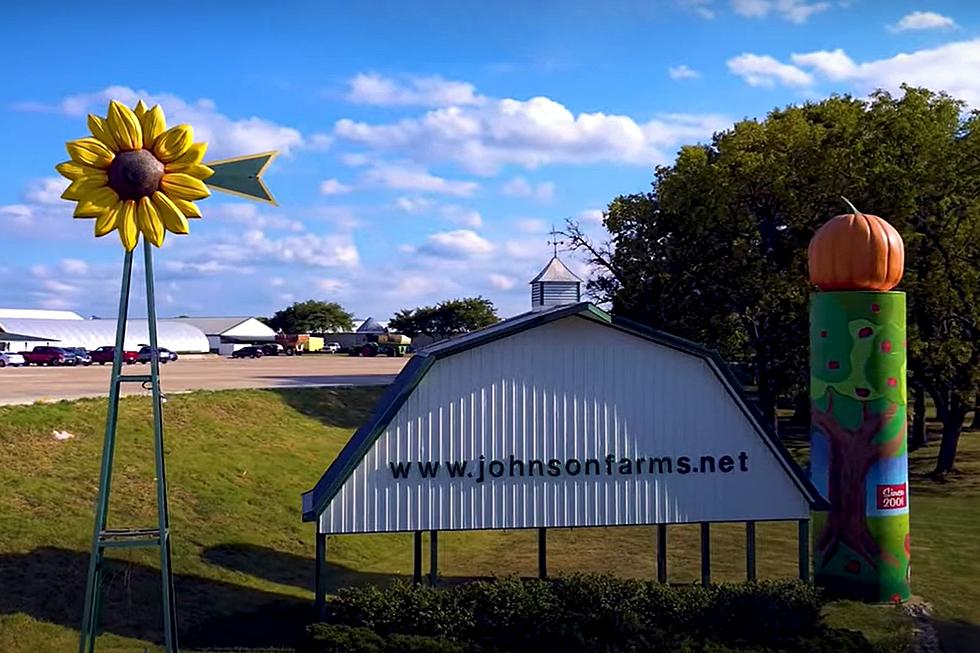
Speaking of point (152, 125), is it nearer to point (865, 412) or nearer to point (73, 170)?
point (73, 170)

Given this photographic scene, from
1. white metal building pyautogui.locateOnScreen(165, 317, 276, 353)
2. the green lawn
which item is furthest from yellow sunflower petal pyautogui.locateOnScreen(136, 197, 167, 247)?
white metal building pyautogui.locateOnScreen(165, 317, 276, 353)

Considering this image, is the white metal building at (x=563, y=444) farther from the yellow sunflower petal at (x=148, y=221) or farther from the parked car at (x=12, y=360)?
the parked car at (x=12, y=360)

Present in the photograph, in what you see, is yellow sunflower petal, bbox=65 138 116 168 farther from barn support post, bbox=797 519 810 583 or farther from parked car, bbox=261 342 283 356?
parked car, bbox=261 342 283 356

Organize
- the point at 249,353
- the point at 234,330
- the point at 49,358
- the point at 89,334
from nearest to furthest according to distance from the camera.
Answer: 1. the point at 49,358
2. the point at 249,353
3. the point at 89,334
4. the point at 234,330

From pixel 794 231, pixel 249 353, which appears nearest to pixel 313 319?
pixel 249 353

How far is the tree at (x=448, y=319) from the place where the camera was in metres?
131

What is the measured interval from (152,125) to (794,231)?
32.1 meters

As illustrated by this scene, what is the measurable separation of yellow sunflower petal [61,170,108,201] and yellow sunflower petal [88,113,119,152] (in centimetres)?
42

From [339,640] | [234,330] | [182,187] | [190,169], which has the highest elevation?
[234,330]

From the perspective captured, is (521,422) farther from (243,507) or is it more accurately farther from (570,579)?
(243,507)

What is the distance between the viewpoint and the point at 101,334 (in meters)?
103

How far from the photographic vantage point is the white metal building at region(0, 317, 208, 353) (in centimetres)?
9638

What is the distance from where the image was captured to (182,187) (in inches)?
519

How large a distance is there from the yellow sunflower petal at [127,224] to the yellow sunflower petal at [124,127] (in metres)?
0.74
